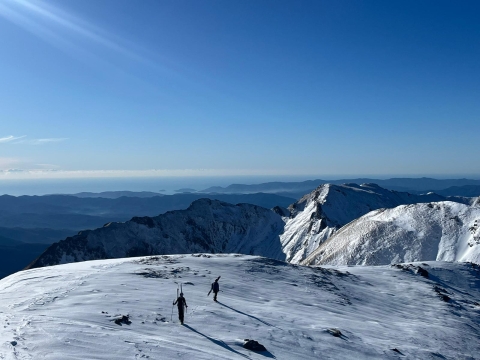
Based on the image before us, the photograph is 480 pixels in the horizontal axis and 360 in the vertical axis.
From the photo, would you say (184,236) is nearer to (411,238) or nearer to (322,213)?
(322,213)

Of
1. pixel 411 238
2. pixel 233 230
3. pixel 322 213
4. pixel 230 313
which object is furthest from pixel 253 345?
pixel 233 230

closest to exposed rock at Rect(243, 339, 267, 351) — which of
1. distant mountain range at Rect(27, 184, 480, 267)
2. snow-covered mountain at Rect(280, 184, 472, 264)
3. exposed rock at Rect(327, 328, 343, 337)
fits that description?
exposed rock at Rect(327, 328, 343, 337)

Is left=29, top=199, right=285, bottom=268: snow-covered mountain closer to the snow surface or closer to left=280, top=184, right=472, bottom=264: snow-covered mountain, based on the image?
left=280, top=184, right=472, bottom=264: snow-covered mountain

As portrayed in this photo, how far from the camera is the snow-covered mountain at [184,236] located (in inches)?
4427

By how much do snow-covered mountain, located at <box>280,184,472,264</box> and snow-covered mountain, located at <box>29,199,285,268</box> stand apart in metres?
6.47

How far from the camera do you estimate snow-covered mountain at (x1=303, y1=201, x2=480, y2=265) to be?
7944cm

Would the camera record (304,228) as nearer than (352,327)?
No

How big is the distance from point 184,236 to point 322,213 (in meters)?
54.8

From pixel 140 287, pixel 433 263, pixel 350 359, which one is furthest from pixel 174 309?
pixel 433 263

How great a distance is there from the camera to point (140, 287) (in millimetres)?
26656

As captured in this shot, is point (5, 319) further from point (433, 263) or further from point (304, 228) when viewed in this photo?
point (304, 228)

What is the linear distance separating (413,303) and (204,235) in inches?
4581

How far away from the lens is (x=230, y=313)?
2259cm

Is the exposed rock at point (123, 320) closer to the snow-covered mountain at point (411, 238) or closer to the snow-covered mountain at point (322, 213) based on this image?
the snow-covered mountain at point (411, 238)
